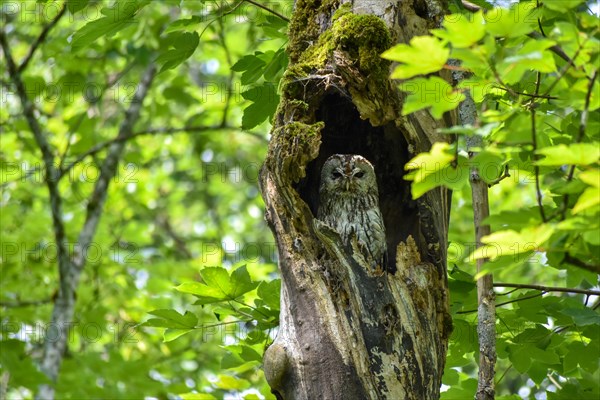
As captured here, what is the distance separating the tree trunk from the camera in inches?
104

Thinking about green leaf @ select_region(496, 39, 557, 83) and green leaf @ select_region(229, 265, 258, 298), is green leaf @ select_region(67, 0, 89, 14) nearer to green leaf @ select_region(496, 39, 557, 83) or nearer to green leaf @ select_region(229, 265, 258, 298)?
green leaf @ select_region(229, 265, 258, 298)

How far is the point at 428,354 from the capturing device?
8.99 ft

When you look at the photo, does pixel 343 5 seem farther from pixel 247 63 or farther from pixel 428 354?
pixel 428 354

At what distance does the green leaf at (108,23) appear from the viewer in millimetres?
3330

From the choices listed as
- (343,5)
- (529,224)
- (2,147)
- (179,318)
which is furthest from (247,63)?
(2,147)

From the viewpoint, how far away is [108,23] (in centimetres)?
337

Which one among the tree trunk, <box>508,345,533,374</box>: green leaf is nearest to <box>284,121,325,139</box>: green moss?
the tree trunk

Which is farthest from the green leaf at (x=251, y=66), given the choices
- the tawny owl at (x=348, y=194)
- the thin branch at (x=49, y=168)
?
the thin branch at (x=49, y=168)

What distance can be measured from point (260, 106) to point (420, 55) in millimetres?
1838

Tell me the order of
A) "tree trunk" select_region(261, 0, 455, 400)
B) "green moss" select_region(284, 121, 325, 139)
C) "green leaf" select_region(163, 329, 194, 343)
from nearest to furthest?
"tree trunk" select_region(261, 0, 455, 400) < "green moss" select_region(284, 121, 325, 139) < "green leaf" select_region(163, 329, 194, 343)

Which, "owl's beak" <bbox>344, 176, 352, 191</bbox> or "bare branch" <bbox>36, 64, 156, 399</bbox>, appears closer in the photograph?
"owl's beak" <bbox>344, 176, 352, 191</bbox>

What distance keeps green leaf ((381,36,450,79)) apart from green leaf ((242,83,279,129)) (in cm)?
177

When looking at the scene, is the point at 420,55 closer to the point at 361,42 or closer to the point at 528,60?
the point at 528,60

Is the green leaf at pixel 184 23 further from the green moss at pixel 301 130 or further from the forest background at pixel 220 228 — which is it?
the green moss at pixel 301 130
